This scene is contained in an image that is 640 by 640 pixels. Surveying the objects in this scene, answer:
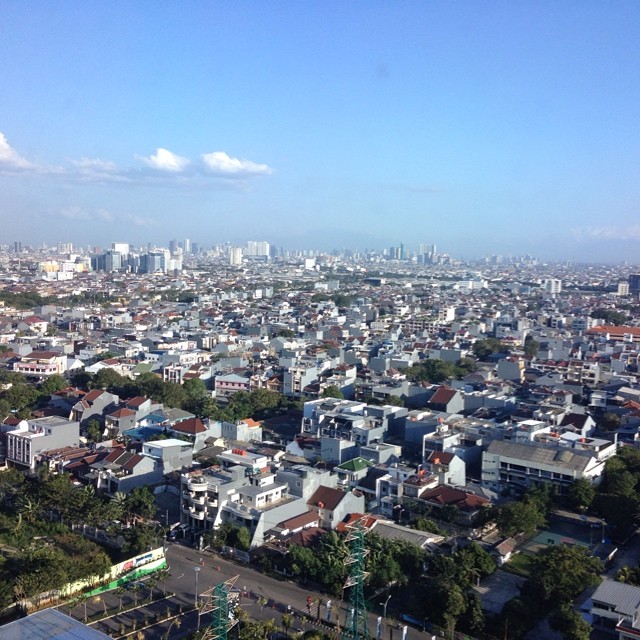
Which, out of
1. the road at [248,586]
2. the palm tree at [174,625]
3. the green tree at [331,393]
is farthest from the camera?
the green tree at [331,393]

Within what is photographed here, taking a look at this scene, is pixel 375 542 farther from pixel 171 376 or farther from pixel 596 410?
pixel 171 376

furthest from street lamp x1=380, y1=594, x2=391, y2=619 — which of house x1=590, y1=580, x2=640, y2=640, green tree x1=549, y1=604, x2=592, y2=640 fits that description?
house x1=590, y1=580, x2=640, y2=640

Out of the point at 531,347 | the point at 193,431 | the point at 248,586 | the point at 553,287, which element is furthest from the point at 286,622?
the point at 553,287

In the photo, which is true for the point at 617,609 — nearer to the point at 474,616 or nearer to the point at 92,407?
the point at 474,616

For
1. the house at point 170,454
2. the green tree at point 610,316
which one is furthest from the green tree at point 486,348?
the house at point 170,454

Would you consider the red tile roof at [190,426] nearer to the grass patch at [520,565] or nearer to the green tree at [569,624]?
the grass patch at [520,565]

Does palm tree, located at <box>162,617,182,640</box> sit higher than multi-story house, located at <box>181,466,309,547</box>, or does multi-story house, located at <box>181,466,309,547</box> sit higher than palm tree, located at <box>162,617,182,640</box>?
multi-story house, located at <box>181,466,309,547</box>

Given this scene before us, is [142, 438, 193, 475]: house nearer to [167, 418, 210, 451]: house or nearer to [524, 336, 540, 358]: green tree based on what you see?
[167, 418, 210, 451]: house

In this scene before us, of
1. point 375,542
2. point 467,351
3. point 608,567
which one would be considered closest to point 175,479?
point 375,542
